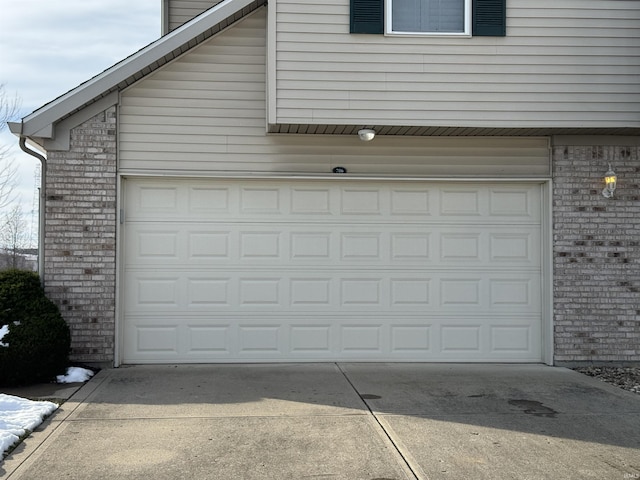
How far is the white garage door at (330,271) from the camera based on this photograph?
8008 millimetres

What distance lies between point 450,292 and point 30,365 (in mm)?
5341

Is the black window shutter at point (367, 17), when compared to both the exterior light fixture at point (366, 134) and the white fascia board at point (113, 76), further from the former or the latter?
the white fascia board at point (113, 76)

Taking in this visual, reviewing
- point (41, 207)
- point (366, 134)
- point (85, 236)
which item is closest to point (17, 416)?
point (85, 236)

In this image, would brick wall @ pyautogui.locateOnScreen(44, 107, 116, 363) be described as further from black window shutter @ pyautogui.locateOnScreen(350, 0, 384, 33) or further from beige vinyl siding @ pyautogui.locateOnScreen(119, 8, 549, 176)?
black window shutter @ pyautogui.locateOnScreen(350, 0, 384, 33)

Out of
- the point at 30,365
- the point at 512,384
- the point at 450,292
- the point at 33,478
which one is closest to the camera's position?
the point at 33,478

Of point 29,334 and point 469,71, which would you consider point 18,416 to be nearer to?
point 29,334

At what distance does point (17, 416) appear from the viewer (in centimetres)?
539

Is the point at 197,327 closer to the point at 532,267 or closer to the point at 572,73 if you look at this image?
the point at 532,267

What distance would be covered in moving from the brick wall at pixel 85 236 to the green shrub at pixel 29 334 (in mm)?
400

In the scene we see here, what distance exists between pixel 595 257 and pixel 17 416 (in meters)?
7.23

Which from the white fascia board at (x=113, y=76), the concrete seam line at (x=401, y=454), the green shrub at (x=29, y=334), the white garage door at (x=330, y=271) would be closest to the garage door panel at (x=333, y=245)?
the white garage door at (x=330, y=271)

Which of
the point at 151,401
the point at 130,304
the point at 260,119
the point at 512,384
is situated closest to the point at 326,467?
the point at 151,401

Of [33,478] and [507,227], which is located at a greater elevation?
[507,227]

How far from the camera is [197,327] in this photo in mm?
8016
